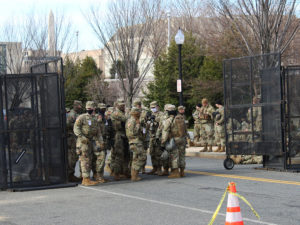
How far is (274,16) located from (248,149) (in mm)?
7116

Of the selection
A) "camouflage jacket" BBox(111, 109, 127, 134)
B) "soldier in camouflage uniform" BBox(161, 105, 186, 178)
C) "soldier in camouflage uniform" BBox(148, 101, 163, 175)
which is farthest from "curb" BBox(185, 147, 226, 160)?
"camouflage jacket" BBox(111, 109, 127, 134)

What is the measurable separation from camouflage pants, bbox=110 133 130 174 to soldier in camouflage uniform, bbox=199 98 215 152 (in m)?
7.48

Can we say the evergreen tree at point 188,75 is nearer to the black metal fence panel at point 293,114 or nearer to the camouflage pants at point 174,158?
the black metal fence panel at point 293,114

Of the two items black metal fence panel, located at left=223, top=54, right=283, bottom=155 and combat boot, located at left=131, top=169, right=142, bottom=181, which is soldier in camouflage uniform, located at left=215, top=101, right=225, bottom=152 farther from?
combat boot, located at left=131, top=169, right=142, bottom=181

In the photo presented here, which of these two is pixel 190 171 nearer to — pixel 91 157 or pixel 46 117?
pixel 91 157

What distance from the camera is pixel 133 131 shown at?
13.8 meters

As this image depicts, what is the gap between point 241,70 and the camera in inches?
614

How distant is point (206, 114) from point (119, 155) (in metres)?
7.99

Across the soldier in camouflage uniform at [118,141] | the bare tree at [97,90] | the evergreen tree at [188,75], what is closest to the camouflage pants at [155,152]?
the soldier in camouflage uniform at [118,141]

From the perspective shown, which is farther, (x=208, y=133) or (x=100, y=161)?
(x=208, y=133)

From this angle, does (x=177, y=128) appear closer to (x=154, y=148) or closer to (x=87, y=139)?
(x=154, y=148)

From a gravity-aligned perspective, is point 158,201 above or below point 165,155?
below

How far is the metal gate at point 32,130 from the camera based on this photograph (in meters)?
12.9

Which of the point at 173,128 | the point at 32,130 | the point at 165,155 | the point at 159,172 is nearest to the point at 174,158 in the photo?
the point at 165,155
